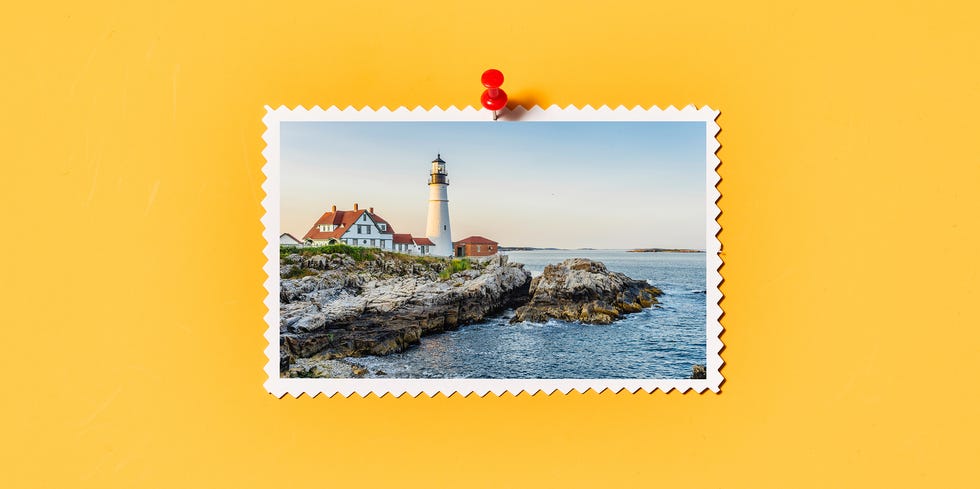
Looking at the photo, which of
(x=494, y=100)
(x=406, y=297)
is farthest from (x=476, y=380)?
(x=494, y=100)

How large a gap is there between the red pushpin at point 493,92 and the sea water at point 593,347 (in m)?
0.56

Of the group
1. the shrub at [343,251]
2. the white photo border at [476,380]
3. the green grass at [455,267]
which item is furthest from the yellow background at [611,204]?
the green grass at [455,267]

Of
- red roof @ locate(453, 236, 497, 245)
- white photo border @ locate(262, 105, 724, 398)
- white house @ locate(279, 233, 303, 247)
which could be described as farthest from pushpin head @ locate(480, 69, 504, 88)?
white house @ locate(279, 233, 303, 247)

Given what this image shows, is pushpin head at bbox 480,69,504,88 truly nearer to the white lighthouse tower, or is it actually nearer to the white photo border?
the white photo border

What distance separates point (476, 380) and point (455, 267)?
0.31 metres

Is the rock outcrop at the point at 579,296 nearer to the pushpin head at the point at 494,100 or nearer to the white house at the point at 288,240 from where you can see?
the pushpin head at the point at 494,100

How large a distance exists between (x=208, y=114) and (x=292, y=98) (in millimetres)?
236

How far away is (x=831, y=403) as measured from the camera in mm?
1392

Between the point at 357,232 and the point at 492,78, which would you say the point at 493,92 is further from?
the point at 357,232

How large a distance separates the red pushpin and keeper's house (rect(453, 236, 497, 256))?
35 cm

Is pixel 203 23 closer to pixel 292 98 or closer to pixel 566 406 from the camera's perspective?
pixel 292 98

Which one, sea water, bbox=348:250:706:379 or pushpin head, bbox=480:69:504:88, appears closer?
pushpin head, bbox=480:69:504:88

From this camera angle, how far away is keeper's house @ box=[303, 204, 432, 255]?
1394 mm

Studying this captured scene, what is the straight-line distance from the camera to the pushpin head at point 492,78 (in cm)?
129
